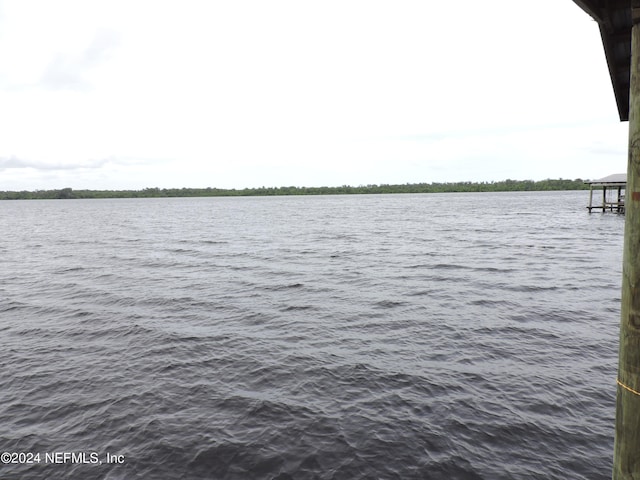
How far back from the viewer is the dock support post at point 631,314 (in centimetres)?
423

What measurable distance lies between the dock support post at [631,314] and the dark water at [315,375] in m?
3.54

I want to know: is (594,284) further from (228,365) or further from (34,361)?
(34,361)

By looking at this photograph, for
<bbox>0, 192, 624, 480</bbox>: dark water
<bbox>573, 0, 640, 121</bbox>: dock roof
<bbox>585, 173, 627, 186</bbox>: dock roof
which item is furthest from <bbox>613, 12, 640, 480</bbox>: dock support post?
<bbox>585, 173, 627, 186</bbox>: dock roof

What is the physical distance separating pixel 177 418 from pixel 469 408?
661 centimetres

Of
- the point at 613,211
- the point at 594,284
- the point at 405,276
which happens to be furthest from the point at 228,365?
the point at 613,211

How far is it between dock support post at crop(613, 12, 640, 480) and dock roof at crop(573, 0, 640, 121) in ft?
2.84

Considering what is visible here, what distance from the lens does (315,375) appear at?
11891mm

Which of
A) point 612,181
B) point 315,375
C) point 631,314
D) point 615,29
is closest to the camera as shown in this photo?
point 631,314

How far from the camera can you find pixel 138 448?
8805mm

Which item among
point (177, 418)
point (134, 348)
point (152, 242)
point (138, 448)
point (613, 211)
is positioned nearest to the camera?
point (138, 448)

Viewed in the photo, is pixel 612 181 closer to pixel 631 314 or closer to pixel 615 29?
pixel 615 29

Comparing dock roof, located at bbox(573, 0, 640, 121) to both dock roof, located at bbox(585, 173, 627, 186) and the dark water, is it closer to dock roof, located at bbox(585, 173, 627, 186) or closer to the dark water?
the dark water

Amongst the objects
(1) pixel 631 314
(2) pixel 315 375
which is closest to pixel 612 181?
(2) pixel 315 375

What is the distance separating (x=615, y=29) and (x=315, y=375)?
387 inches
